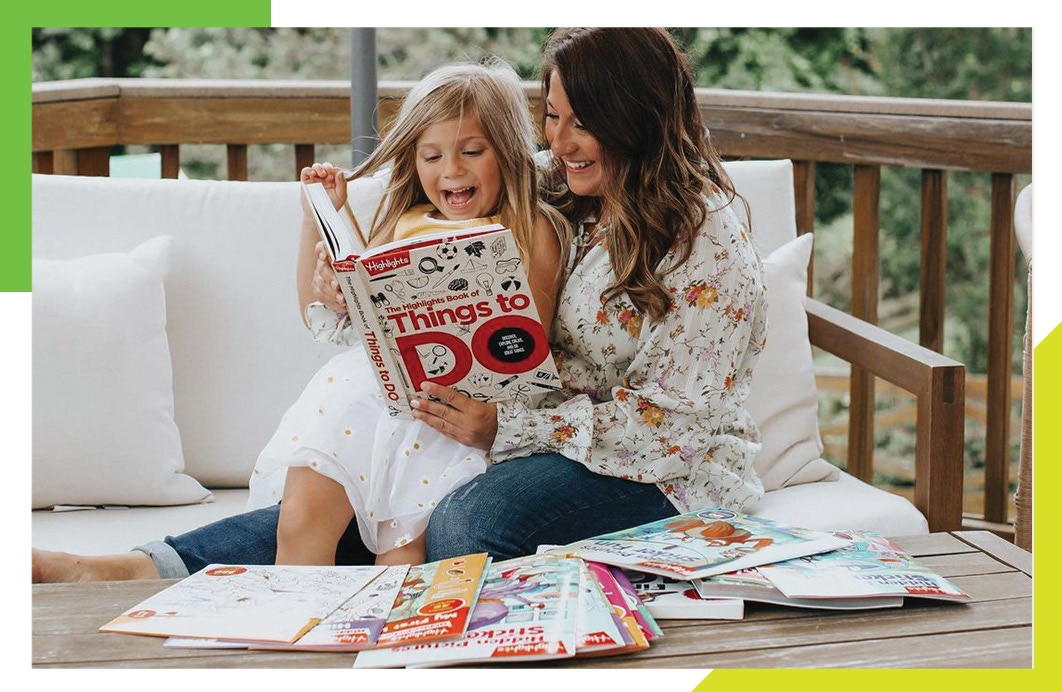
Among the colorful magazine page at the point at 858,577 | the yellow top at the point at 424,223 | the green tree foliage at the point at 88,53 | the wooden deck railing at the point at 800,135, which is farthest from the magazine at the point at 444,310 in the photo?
the green tree foliage at the point at 88,53

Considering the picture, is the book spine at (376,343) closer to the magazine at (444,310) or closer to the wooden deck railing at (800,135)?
the magazine at (444,310)

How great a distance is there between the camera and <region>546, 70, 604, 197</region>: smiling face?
4.98ft

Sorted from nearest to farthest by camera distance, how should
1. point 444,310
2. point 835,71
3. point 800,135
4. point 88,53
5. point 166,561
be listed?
point 444,310, point 166,561, point 800,135, point 835,71, point 88,53

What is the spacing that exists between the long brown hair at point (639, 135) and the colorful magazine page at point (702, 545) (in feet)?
1.06

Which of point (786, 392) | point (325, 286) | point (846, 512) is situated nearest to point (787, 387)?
point (786, 392)

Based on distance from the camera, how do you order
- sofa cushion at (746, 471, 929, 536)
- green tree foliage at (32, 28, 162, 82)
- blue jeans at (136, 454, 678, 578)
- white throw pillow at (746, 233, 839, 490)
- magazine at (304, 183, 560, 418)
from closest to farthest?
magazine at (304, 183, 560, 418)
blue jeans at (136, 454, 678, 578)
sofa cushion at (746, 471, 929, 536)
white throw pillow at (746, 233, 839, 490)
green tree foliage at (32, 28, 162, 82)

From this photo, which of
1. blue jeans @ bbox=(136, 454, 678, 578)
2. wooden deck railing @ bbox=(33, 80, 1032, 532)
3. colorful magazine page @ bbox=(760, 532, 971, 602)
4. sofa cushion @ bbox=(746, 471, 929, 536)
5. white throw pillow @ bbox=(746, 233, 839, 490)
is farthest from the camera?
wooden deck railing @ bbox=(33, 80, 1032, 532)

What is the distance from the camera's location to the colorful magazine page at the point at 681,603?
1138 millimetres

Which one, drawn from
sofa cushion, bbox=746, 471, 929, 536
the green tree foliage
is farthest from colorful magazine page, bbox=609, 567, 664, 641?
A: the green tree foliage

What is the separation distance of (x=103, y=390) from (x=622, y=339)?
2.59ft

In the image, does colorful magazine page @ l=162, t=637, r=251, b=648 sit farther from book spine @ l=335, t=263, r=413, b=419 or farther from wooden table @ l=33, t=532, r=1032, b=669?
book spine @ l=335, t=263, r=413, b=419

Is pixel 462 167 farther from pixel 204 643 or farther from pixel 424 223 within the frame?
pixel 204 643

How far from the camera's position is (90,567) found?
1415 millimetres

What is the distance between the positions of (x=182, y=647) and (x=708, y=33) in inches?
161
